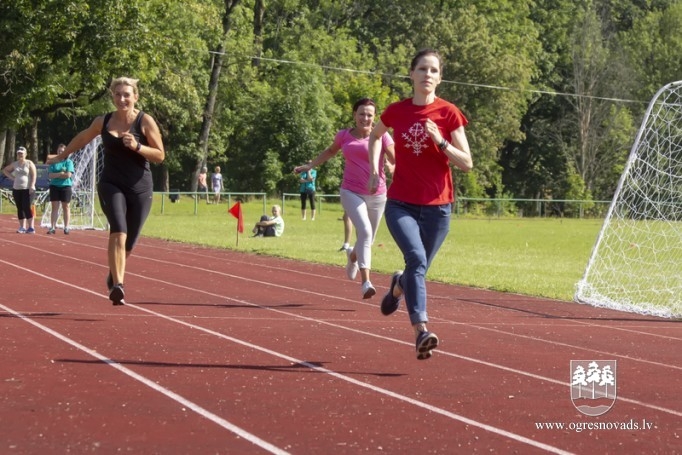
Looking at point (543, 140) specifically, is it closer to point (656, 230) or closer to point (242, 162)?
point (242, 162)

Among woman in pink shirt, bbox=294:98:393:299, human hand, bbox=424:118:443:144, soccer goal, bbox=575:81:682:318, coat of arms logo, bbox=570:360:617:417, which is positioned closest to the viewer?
coat of arms logo, bbox=570:360:617:417

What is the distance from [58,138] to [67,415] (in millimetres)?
73378

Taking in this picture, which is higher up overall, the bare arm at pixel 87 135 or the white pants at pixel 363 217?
the bare arm at pixel 87 135

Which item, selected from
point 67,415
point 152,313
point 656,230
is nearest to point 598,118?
point 656,230

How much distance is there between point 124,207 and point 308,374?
346 cm

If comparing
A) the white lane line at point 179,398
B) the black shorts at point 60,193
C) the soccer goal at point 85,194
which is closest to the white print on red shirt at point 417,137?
the white lane line at point 179,398

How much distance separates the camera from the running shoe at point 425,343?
28.4 ft

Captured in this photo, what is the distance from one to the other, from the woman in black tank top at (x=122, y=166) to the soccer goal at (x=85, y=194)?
2006 centimetres

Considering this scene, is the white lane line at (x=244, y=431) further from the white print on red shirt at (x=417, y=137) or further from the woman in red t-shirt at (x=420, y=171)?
the white print on red shirt at (x=417, y=137)

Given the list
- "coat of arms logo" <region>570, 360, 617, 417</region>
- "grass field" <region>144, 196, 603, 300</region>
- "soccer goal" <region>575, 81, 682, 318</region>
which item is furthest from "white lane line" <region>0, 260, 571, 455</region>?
"grass field" <region>144, 196, 603, 300</region>

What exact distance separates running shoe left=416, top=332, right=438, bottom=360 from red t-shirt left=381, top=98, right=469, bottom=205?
101cm

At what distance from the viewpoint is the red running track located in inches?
263

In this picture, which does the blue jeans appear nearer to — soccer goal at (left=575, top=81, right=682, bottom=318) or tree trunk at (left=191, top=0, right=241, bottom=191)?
soccer goal at (left=575, top=81, right=682, bottom=318)

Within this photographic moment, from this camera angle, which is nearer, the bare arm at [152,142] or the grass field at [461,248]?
the bare arm at [152,142]
